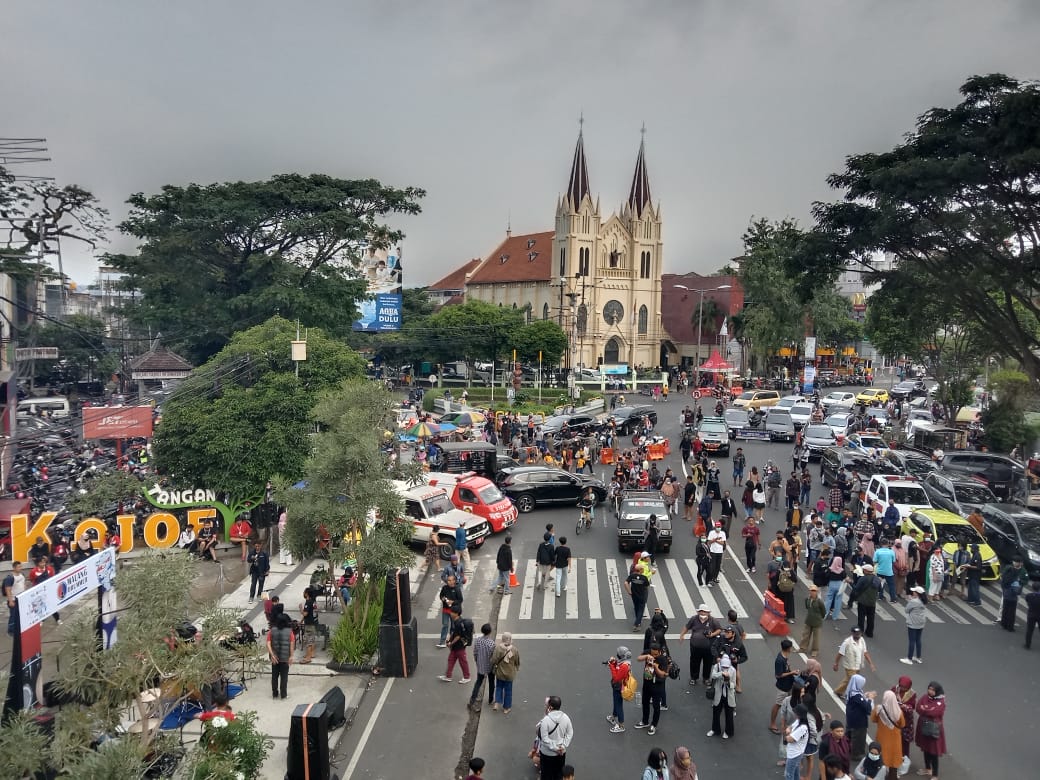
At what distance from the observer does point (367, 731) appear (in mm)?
11852

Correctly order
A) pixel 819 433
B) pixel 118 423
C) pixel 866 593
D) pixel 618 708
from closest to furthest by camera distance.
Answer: pixel 618 708
pixel 866 593
pixel 118 423
pixel 819 433

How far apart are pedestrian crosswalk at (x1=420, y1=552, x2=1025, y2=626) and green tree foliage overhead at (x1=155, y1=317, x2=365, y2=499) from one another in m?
6.78

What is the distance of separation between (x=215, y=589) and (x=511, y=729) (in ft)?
33.0

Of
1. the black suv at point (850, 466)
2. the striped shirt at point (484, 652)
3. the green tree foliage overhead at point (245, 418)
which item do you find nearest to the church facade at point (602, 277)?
the black suv at point (850, 466)

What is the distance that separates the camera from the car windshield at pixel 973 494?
24609 mm

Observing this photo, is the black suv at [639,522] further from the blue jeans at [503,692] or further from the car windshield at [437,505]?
the blue jeans at [503,692]

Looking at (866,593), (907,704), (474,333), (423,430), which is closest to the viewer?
(907,704)

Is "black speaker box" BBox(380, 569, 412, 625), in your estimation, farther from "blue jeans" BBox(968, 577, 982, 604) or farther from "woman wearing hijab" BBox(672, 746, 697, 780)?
"blue jeans" BBox(968, 577, 982, 604)

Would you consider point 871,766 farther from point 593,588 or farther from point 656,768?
point 593,588

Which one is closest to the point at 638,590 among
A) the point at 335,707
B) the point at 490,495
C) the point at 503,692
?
the point at 503,692

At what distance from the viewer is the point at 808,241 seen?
88.2ft

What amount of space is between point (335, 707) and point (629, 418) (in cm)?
3205

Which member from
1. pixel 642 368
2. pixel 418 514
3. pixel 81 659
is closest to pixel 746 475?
pixel 418 514

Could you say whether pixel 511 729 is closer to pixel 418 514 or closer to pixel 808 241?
pixel 418 514
